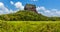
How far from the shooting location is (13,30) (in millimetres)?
42500

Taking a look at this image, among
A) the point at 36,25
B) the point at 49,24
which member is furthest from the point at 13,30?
the point at 49,24

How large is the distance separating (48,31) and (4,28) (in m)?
11.3

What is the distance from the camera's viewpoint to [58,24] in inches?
Answer: 1812

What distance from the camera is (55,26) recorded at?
1752 inches

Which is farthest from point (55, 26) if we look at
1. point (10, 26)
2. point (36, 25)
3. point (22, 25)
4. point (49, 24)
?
point (10, 26)

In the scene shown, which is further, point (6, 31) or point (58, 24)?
point (58, 24)

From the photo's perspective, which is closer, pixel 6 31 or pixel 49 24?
pixel 6 31

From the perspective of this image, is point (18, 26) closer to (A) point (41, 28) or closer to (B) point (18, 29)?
(B) point (18, 29)

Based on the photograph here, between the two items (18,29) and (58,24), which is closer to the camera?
(18,29)

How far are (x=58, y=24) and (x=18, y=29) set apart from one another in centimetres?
1129

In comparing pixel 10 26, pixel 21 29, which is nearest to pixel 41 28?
pixel 21 29

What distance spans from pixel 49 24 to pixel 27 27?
605cm

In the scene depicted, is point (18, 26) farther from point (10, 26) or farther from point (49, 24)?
point (49, 24)

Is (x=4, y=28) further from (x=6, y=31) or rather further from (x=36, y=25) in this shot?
(x=36, y=25)
